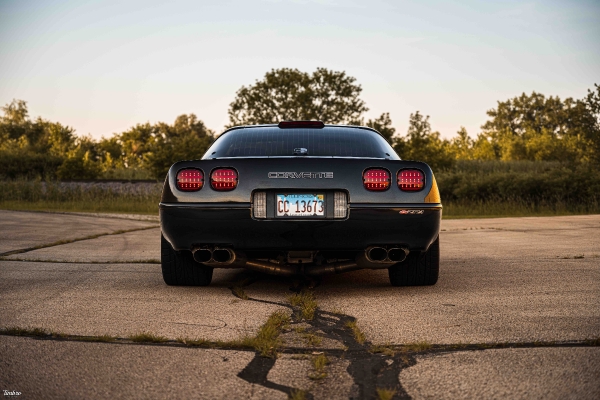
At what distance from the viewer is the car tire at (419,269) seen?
5387 millimetres

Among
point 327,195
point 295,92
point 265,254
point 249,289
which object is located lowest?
point 249,289

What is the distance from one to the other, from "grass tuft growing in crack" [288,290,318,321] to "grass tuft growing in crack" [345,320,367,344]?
282 mm

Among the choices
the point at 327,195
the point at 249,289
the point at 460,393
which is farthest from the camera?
the point at 249,289

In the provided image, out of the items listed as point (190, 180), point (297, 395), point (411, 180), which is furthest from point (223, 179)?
point (297, 395)

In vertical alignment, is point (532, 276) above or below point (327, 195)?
below

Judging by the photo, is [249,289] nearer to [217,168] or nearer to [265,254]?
[265,254]

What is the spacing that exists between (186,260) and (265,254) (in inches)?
34.1

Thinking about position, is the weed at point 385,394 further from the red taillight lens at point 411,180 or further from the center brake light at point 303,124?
the center brake light at point 303,124

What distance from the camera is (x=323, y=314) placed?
4238mm

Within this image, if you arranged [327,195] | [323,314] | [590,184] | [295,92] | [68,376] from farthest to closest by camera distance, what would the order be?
1. [295,92]
2. [590,184]
3. [327,195]
4. [323,314]
5. [68,376]

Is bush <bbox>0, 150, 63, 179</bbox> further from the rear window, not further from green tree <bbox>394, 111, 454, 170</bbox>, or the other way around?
the rear window

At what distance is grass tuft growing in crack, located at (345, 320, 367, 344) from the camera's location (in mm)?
3465

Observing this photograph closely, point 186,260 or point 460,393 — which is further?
point 186,260

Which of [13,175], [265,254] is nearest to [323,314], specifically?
[265,254]
